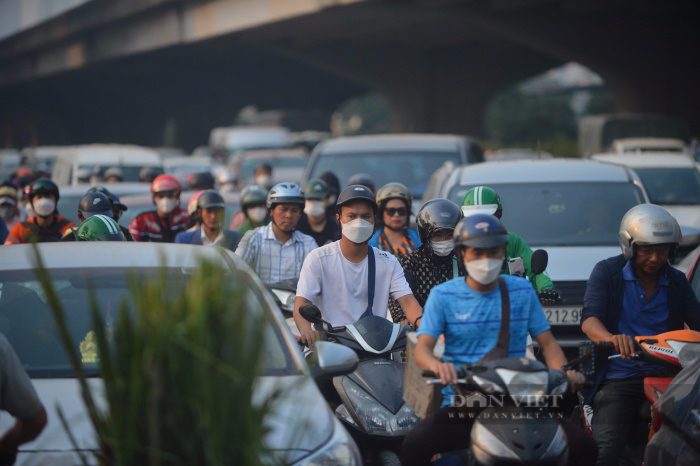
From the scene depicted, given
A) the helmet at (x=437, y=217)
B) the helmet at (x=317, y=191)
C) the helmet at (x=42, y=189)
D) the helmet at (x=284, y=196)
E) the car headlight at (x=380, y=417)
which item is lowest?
the car headlight at (x=380, y=417)

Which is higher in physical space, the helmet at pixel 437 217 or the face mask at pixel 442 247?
the helmet at pixel 437 217

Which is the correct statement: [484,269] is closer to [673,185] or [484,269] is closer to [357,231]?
[357,231]

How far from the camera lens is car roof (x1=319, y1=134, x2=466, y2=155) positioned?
14.7m

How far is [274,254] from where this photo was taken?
880 centimetres

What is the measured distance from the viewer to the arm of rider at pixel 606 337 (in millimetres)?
5723

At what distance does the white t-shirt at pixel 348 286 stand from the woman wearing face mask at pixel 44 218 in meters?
4.08

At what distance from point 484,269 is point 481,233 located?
0.50ft

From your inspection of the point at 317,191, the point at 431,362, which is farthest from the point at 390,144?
the point at 431,362

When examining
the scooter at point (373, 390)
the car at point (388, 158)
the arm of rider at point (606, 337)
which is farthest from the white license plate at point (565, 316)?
the car at point (388, 158)

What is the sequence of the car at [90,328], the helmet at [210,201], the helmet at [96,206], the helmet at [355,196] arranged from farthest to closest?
the helmet at [210,201] < the helmet at [96,206] < the helmet at [355,196] < the car at [90,328]

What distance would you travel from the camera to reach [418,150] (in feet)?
48.5

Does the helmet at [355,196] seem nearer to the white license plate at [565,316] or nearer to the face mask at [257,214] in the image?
the white license plate at [565,316]

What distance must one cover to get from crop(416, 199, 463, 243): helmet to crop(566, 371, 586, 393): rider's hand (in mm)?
2163

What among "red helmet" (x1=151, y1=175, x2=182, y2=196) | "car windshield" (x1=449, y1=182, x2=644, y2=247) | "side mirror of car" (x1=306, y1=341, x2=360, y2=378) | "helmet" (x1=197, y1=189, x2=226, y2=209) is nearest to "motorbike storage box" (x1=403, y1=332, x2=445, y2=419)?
"side mirror of car" (x1=306, y1=341, x2=360, y2=378)
